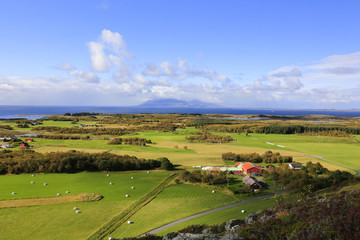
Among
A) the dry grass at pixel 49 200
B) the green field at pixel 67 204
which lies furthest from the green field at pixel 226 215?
the dry grass at pixel 49 200

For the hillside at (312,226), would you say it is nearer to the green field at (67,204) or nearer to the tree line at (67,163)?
the green field at (67,204)

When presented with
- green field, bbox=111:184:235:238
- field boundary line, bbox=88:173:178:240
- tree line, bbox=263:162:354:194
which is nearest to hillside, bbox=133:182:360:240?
green field, bbox=111:184:235:238

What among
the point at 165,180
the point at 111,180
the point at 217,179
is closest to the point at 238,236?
the point at 217,179

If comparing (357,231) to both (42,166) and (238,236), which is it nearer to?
(238,236)

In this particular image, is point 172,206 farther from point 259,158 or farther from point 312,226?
point 259,158

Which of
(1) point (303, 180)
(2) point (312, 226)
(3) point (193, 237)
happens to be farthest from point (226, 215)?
(1) point (303, 180)

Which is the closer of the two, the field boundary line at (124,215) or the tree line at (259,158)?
the field boundary line at (124,215)
